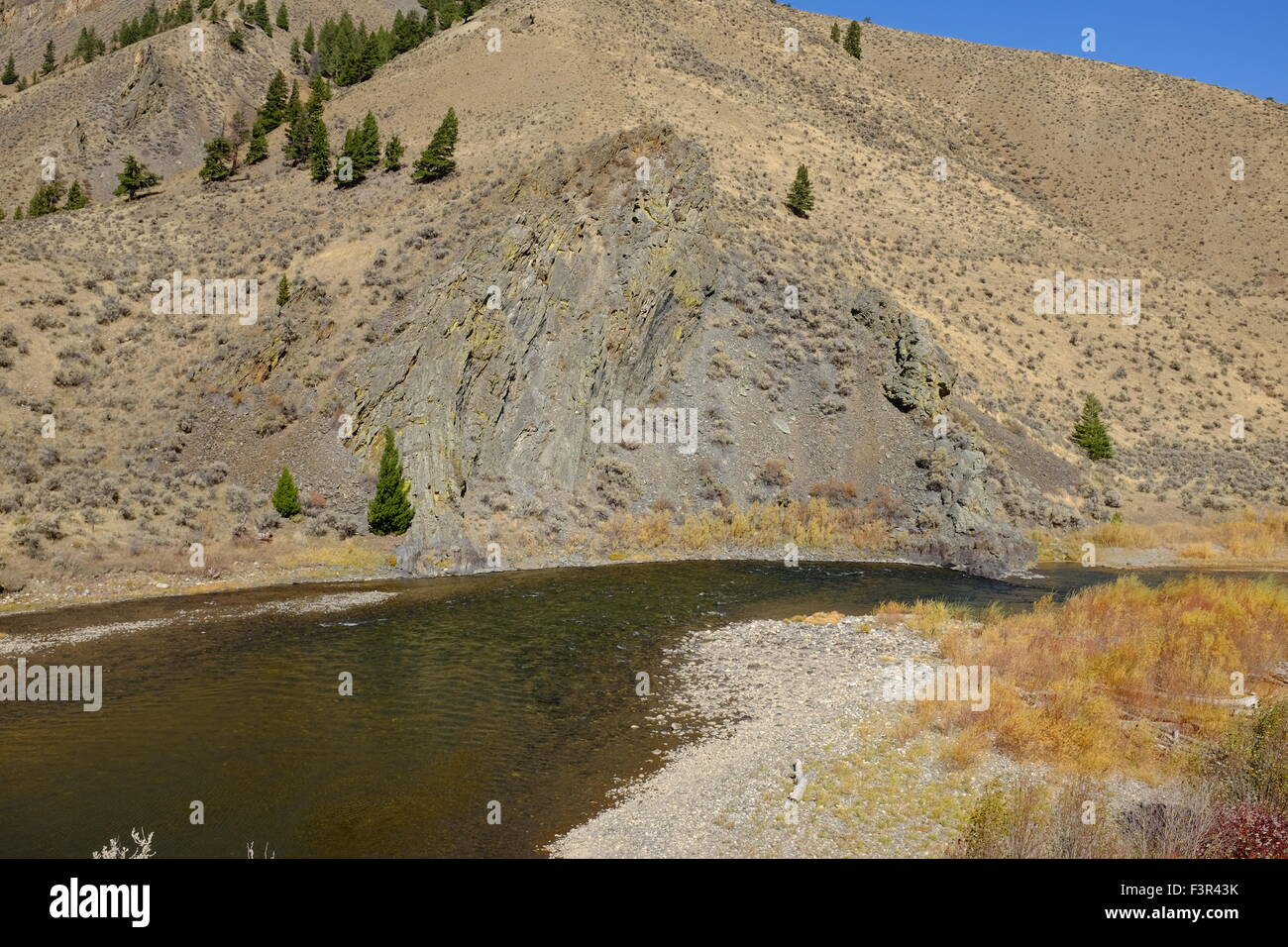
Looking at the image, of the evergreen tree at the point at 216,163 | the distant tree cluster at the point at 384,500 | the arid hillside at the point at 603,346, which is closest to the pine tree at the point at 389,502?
the distant tree cluster at the point at 384,500

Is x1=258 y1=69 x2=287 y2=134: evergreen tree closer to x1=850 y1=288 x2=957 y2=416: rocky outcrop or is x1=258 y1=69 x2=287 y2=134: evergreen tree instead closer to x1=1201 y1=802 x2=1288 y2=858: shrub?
x1=850 y1=288 x2=957 y2=416: rocky outcrop

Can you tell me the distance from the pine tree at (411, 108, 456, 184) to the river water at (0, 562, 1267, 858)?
148 ft

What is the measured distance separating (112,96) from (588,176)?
314 ft

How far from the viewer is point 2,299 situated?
150 ft

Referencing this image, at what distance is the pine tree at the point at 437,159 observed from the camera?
65.1 meters

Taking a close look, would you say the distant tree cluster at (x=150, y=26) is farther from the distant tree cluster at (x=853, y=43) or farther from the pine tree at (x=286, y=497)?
the pine tree at (x=286, y=497)

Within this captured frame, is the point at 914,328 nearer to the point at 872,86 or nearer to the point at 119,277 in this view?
the point at 119,277

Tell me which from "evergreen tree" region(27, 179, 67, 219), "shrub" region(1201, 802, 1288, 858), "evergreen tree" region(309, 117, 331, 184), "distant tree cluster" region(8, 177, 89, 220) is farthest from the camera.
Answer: "evergreen tree" region(27, 179, 67, 219)

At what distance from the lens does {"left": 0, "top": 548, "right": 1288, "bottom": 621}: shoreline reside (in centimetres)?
2795

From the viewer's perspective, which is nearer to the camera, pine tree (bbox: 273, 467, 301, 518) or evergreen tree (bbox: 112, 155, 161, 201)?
pine tree (bbox: 273, 467, 301, 518)

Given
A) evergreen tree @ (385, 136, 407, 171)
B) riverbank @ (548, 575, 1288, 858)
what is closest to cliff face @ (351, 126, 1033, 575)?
riverbank @ (548, 575, 1288, 858)

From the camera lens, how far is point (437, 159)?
65.1 meters

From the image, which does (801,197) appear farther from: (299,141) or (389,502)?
(389,502)
